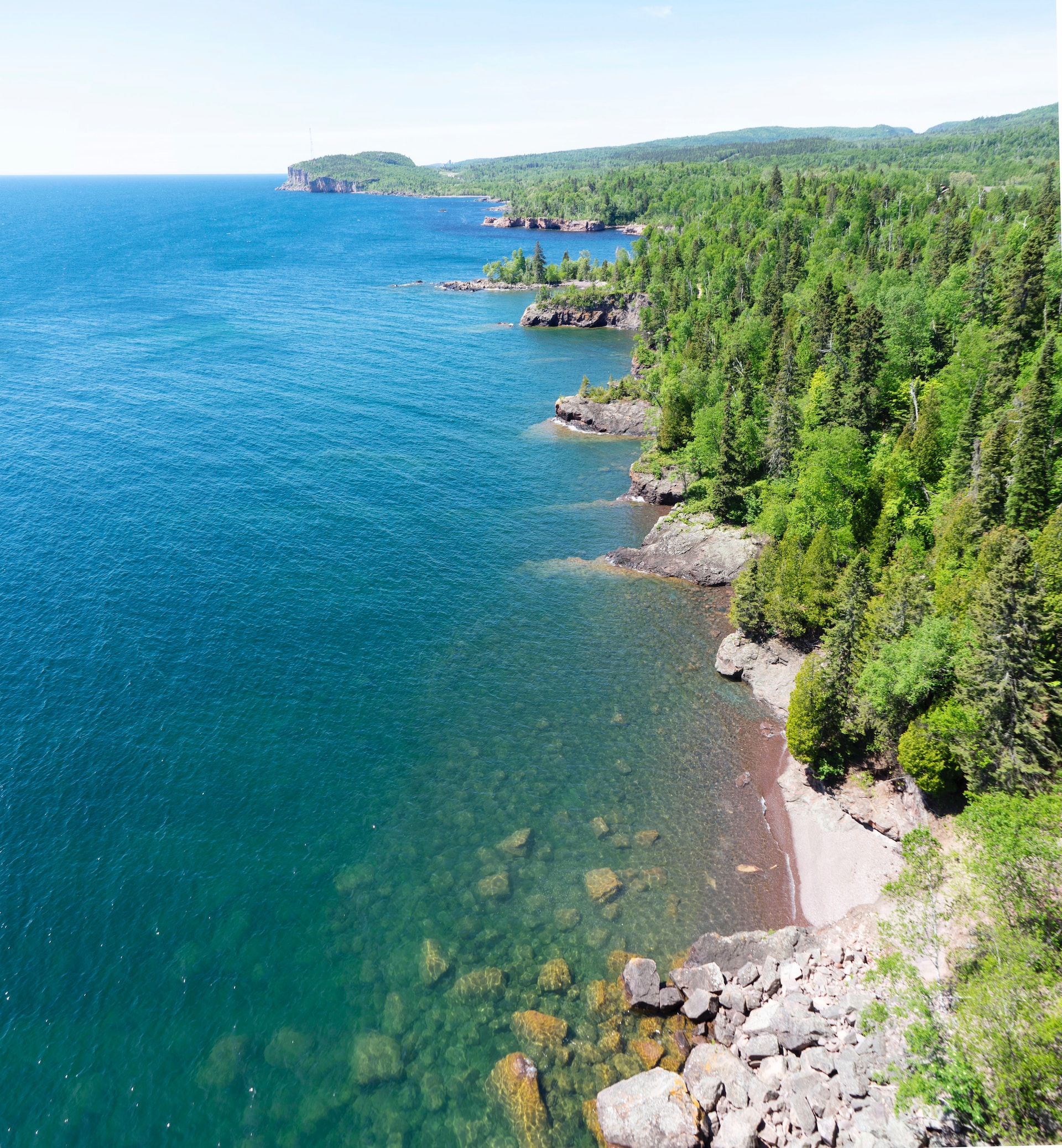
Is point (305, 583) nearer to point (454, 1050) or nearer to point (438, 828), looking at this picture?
point (438, 828)

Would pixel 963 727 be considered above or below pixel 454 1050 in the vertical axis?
above

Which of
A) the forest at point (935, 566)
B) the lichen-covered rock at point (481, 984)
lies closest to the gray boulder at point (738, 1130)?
the forest at point (935, 566)

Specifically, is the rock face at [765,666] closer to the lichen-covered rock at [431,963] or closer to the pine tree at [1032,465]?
the pine tree at [1032,465]

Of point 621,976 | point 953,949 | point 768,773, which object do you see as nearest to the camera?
point 953,949

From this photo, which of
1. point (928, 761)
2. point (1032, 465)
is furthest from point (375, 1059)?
point (1032, 465)

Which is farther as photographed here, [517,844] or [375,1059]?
[517,844]

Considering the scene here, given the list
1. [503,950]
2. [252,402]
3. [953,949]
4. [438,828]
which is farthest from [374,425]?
[953,949]

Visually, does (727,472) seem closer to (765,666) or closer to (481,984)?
(765,666)
